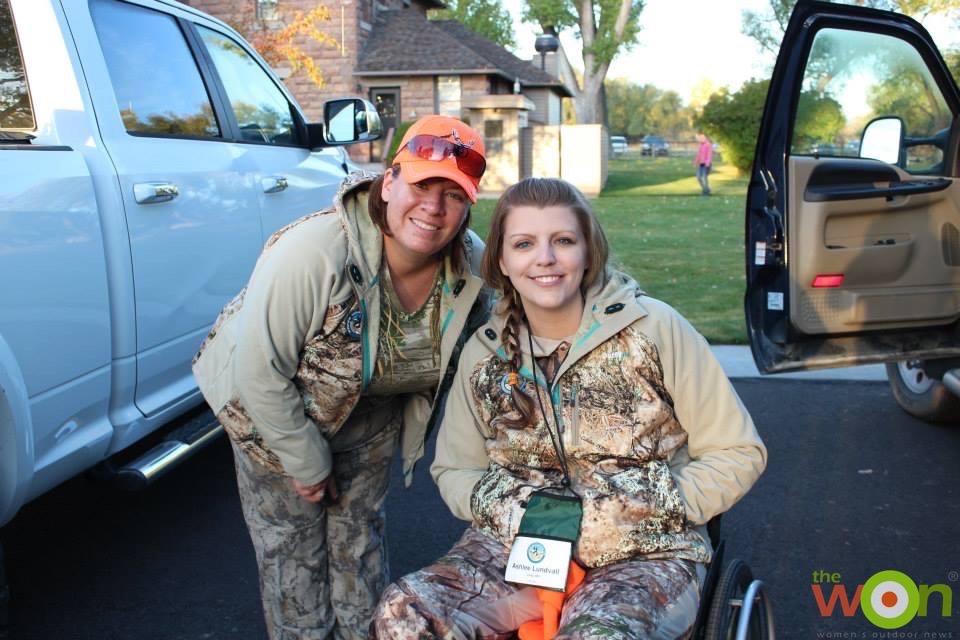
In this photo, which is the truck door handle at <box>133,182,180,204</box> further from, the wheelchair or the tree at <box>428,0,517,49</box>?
the tree at <box>428,0,517,49</box>

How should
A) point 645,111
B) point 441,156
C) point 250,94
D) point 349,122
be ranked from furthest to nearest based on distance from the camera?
point 645,111
point 349,122
point 250,94
point 441,156

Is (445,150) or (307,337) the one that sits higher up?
(445,150)

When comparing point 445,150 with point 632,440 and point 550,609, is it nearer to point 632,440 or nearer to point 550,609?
point 632,440

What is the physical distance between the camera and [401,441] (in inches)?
120

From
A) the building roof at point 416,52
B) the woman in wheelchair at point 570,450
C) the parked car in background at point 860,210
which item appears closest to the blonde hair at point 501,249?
the woman in wheelchair at point 570,450

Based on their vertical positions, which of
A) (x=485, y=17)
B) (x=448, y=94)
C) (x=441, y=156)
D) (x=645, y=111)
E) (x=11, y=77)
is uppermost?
(x=485, y=17)

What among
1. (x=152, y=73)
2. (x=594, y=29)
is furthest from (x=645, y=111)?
(x=152, y=73)

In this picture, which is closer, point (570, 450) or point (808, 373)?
point (570, 450)

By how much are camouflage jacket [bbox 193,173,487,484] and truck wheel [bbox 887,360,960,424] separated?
359cm

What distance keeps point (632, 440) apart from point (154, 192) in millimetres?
1929

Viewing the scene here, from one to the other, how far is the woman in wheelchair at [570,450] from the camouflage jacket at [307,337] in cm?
27

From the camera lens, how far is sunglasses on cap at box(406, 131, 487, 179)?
246cm

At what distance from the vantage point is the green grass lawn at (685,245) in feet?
27.9

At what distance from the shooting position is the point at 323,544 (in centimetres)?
294
